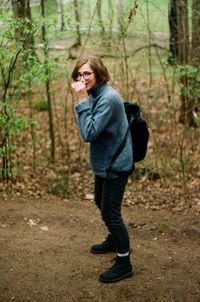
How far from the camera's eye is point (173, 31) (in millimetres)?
9852

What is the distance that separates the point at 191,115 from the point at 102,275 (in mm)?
7630

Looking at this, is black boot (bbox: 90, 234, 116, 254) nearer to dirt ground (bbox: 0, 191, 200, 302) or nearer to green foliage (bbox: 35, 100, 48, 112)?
dirt ground (bbox: 0, 191, 200, 302)

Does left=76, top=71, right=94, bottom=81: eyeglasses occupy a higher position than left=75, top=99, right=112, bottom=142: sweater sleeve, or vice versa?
left=76, top=71, right=94, bottom=81: eyeglasses

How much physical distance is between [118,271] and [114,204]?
2.41 feet

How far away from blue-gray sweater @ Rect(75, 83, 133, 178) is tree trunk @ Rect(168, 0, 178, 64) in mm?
4872

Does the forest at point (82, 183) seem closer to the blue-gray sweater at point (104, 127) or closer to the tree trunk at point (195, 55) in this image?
the tree trunk at point (195, 55)

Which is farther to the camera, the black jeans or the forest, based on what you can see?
the forest

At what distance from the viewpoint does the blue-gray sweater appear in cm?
396

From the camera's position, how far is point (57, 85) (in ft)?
46.2

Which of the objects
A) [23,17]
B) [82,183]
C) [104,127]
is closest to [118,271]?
[104,127]

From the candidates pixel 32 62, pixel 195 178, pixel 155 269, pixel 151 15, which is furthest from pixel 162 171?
pixel 155 269

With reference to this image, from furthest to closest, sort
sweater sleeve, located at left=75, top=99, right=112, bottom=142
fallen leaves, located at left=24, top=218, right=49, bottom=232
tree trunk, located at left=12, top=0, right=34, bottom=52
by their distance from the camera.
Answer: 1. tree trunk, located at left=12, top=0, right=34, bottom=52
2. fallen leaves, located at left=24, top=218, right=49, bottom=232
3. sweater sleeve, located at left=75, top=99, right=112, bottom=142

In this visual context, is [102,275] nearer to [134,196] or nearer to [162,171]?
[134,196]

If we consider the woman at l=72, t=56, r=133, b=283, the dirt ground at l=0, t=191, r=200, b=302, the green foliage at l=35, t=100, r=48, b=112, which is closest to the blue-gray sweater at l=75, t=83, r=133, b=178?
the woman at l=72, t=56, r=133, b=283
